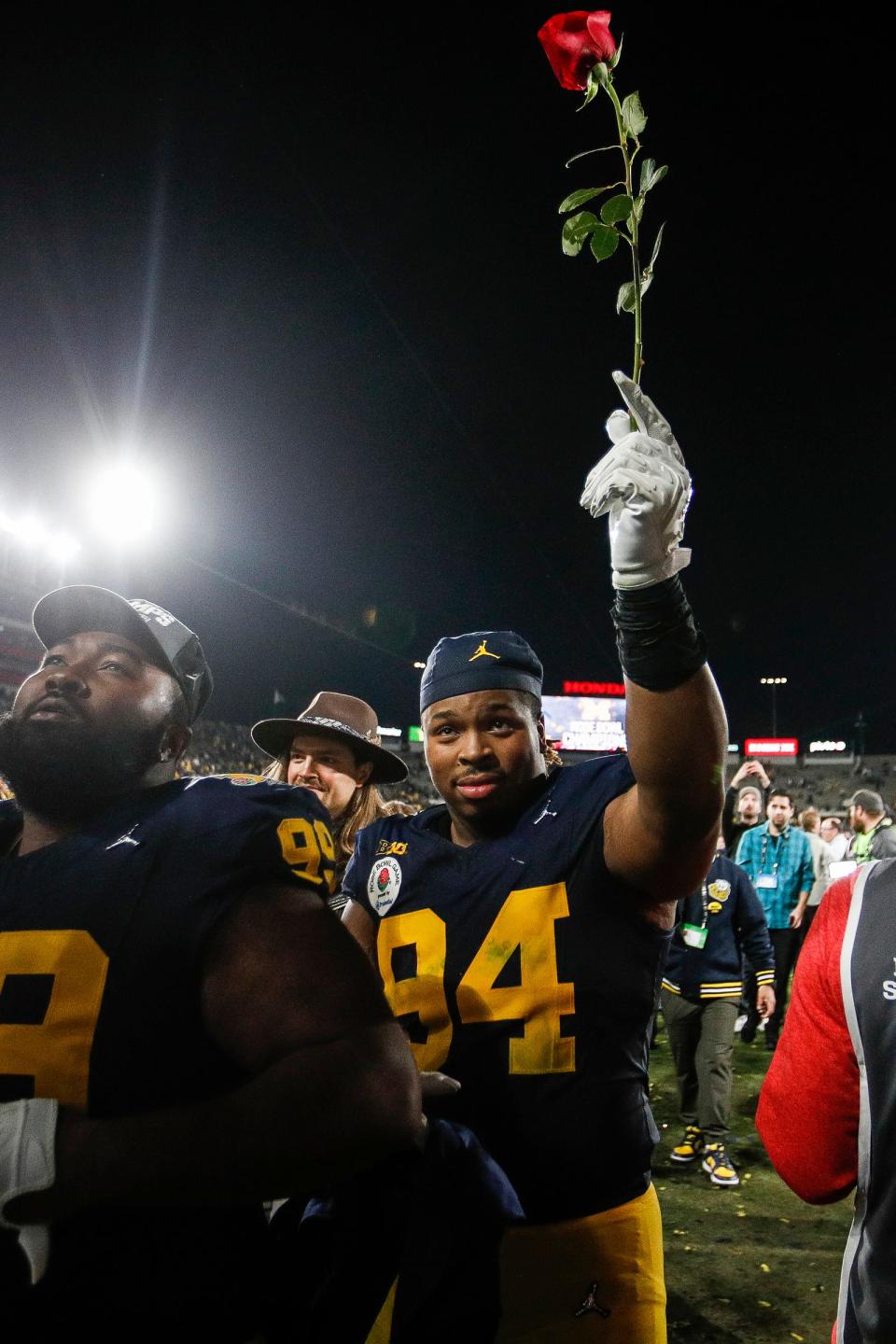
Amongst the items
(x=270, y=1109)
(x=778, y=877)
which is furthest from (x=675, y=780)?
(x=778, y=877)

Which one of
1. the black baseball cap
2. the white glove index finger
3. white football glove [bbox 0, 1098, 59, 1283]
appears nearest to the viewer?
white football glove [bbox 0, 1098, 59, 1283]

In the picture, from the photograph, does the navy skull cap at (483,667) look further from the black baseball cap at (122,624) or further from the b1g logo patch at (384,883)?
the black baseball cap at (122,624)

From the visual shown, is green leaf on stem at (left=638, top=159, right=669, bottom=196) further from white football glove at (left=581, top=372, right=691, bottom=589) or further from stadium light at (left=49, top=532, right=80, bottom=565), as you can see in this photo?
stadium light at (left=49, top=532, right=80, bottom=565)

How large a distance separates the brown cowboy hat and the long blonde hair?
0.26ft

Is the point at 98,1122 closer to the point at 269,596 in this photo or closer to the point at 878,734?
the point at 269,596

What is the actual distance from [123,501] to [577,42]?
2736 centimetres

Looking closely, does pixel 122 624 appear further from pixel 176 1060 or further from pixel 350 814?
pixel 350 814

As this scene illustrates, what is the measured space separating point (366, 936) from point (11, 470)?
27.7 m

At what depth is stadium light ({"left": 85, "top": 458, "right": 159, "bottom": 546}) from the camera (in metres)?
26.0

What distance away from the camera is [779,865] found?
8.25 metres

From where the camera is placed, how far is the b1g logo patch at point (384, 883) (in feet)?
7.38

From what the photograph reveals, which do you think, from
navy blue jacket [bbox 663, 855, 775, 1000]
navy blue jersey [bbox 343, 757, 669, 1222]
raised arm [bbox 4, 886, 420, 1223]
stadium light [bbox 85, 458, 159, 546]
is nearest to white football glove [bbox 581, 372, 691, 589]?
navy blue jersey [bbox 343, 757, 669, 1222]

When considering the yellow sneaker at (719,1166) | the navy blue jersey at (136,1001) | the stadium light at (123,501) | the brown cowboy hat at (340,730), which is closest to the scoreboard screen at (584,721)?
the stadium light at (123,501)

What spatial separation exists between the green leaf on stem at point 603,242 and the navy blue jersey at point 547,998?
1.13 m
